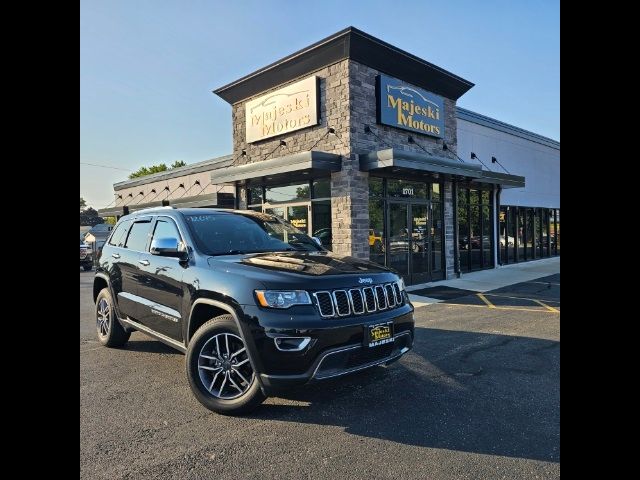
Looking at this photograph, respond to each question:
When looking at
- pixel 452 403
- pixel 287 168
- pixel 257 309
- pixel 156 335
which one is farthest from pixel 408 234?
pixel 257 309

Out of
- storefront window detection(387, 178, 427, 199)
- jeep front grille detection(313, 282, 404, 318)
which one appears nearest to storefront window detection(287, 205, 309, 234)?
storefront window detection(387, 178, 427, 199)

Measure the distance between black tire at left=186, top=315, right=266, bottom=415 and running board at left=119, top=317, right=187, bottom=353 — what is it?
353mm

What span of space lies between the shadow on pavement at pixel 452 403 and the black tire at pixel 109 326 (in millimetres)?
2929

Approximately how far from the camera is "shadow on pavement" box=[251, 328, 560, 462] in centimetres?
326

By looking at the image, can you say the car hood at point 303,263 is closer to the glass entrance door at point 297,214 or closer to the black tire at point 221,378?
the black tire at point 221,378

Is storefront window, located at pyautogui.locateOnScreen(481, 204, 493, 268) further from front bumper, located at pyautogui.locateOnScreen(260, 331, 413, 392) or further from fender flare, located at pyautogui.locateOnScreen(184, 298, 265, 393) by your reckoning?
fender flare, located at pyautogui.locateOnScreen(184, 298, 265, 393)

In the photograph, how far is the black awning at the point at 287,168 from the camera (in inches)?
417

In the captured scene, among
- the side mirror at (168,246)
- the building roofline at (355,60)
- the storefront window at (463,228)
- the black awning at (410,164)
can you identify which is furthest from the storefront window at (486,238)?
the side mirror at (168,246)

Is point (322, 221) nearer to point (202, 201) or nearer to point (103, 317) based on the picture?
point (202, 201)

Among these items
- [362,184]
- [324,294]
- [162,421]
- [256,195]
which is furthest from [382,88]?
[162,421]

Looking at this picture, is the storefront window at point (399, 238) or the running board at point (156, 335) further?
the storefront window at point (399, 238)

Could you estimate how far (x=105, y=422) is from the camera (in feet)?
11.9
